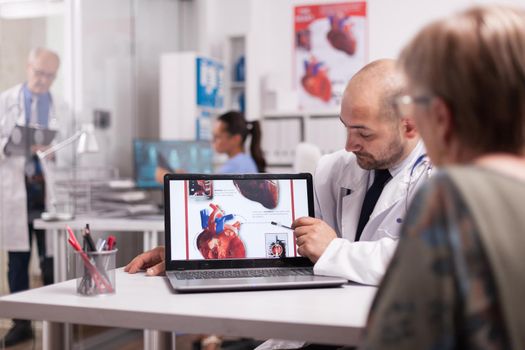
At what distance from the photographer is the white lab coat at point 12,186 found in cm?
349

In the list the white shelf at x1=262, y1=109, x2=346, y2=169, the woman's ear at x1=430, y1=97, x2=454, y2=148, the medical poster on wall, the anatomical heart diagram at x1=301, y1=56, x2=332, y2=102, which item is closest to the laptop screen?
the woman's ear at x1=430, y1=97, x2=454, y2=148

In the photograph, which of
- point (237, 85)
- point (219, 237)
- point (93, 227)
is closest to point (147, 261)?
point (219, 237)

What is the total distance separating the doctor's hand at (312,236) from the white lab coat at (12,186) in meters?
2.48

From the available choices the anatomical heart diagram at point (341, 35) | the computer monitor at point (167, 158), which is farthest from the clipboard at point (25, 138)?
the anatomical heart diagram at point (341, 35)

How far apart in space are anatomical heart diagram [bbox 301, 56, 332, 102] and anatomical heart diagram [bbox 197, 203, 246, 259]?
414cm


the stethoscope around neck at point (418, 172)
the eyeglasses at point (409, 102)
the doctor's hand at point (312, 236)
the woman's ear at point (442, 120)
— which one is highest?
the eyeglasses at point (409, 102)

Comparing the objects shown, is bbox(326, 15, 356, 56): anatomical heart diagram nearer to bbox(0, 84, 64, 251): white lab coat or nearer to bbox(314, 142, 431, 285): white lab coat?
bbox(0, 84, 64, 251): white lab coat

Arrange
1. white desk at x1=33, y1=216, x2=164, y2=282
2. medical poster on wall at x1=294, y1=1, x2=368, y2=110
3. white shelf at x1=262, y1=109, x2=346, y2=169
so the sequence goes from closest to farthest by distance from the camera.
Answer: white desk at x1=33, y1=216, x2=164, y2=282
white shelf at x1=262, y1=109, x2=346, y2=169
medical poster on wall at x1=294, y1=1, x2=368, y2=110

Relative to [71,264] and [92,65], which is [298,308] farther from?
[92,65]

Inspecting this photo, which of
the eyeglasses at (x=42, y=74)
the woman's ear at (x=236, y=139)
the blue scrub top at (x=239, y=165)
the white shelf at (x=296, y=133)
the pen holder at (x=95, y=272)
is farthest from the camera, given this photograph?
the white shelf at (x=296, y=133)

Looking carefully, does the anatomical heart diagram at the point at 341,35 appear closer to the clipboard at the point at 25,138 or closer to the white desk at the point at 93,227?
the clipboard at the point at 25,138

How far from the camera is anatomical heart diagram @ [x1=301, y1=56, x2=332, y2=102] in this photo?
5.53 m

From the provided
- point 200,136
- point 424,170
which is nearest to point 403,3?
point 200,136

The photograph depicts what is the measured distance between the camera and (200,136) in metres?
4.98
